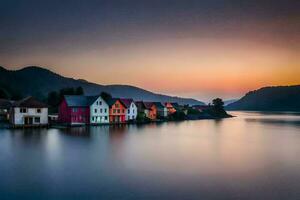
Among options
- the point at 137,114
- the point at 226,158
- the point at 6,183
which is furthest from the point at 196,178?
the point at 137,114

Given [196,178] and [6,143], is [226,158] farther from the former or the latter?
[6,143]

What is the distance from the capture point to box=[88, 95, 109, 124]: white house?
189 feet

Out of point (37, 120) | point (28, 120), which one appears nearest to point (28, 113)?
point (28, 120)

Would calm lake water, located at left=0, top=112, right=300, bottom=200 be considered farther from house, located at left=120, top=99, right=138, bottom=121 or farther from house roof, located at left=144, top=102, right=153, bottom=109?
house roof, located at left=144, top=102, right=153, bottom=109

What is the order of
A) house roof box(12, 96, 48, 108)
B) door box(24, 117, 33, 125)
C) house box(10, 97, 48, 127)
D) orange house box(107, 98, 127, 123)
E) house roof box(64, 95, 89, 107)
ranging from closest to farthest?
house box(10, 97, 48, 127) → house roof box(12, 96, 48, 108) → door box(24, 117, 33, 125) → house roof box(64, 95, 89, 107) → orange house box(107, 98, 127, 123)

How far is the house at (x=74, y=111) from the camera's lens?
55.9 meters

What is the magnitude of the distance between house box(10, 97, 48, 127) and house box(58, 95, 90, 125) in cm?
411

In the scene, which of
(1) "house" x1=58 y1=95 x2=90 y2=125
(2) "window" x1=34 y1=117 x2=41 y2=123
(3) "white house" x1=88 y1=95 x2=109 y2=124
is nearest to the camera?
(2) "window" x1=34 y1=117 x2=41 y2=123

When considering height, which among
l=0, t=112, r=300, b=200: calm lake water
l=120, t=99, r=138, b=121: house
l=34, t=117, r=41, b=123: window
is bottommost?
l=0, t=112, r=300, b=200: calm lake water

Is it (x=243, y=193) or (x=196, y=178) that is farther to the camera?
(x=196, y=178)

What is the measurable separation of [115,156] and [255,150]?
1301 centimetres

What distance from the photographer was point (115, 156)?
→ 25688 mm

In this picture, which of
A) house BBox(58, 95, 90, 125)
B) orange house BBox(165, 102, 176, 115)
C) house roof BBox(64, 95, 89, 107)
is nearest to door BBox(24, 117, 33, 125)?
house BBox(58, 95, 90, 125)

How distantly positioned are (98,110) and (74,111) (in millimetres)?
4342
